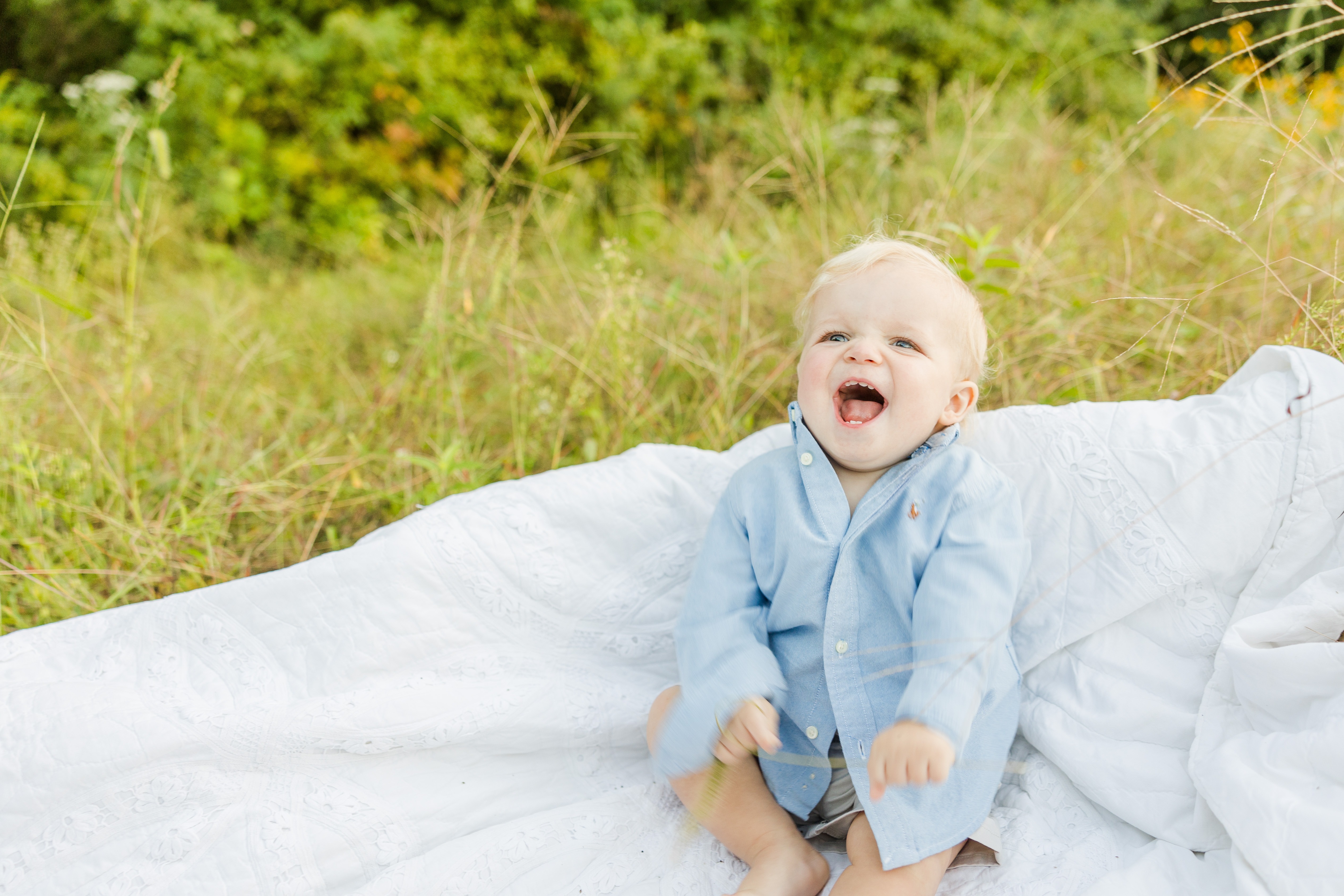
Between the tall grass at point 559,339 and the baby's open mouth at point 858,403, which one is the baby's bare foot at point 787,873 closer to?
the baby's open mouth at point 858,403

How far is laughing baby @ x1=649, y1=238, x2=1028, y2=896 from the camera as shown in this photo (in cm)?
132

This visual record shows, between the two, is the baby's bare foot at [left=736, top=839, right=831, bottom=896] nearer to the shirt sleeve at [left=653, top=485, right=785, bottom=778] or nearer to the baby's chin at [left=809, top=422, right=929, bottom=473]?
the shirt sleeve at [left=653, top=485, right=785, bottom=778]

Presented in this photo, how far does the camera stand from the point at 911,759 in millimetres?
1164

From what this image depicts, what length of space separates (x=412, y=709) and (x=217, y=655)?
39 cm

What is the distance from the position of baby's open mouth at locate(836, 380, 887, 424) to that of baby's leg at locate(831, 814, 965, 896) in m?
0.64

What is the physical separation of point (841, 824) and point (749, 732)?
0.30 metres

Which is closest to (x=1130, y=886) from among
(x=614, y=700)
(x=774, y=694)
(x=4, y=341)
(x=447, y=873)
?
(x=774, y=694)

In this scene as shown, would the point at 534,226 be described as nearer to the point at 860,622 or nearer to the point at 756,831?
the point at 860,622

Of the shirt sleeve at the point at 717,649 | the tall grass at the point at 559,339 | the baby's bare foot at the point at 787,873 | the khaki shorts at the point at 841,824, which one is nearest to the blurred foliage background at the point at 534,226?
the tall grass at the point at 559,339

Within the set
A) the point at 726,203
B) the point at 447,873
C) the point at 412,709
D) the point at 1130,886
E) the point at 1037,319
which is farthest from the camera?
the point at 726,203

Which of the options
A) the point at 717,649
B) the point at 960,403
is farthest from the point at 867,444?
the point at 717,649

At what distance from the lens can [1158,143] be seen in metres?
3.92

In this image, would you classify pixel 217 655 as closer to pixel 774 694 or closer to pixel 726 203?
pixel 774 694

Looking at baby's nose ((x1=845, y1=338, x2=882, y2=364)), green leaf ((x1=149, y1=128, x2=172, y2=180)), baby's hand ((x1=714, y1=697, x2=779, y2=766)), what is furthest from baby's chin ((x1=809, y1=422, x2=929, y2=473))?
green leaf ((x1=149, y1=128, x2=172, y2=180))
